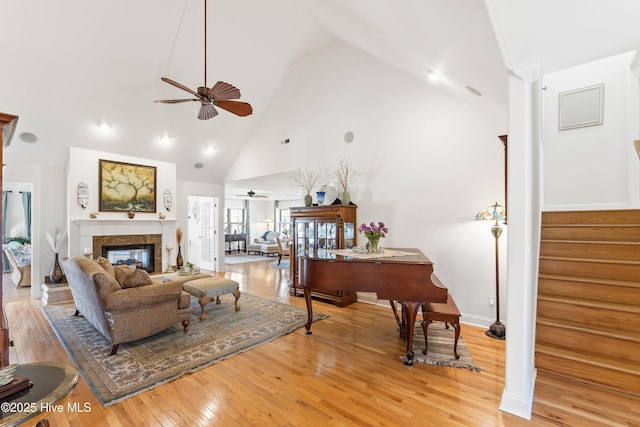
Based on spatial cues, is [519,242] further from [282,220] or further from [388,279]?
[282,220]

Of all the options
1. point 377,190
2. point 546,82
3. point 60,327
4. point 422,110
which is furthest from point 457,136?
point 60,327

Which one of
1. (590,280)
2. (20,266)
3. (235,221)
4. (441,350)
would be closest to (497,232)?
(590,280)

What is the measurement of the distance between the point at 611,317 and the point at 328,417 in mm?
2663

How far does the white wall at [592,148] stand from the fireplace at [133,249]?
7745mm

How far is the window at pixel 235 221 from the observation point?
40.0 feet

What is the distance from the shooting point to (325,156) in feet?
17.5

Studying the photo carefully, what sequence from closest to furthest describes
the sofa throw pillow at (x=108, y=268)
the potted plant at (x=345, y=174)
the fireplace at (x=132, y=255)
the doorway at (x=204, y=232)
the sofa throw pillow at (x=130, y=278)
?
the sofa throw pillow at (x=130, y=278) < the sofa throw pillow at (x=108, y=268) < the potted plant at (x=345, y=174) < the fireplace at (x=132, y=255) < the doorway at (x=204, y=232)

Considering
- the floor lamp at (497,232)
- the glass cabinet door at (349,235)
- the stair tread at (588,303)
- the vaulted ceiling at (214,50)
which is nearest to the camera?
the vaulted ceiling at (214,50)

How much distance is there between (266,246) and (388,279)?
8259 millimetres

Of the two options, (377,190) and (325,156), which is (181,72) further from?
(377,190)

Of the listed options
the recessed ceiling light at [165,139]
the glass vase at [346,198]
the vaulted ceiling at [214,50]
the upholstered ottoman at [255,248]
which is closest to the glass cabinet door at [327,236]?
the glass vase at [346,198]

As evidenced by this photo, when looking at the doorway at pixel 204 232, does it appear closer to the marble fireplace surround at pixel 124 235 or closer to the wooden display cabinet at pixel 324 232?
the marble fireplace surround at pixel 124 235

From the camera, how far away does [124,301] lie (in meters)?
2.76

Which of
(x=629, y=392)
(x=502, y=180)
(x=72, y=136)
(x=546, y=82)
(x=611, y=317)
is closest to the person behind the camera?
(x=629, y=392)
